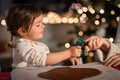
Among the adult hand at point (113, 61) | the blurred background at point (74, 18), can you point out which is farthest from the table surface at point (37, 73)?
the blurred background at point (74, 18)

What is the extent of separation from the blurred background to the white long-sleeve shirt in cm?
166

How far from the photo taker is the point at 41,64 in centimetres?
85

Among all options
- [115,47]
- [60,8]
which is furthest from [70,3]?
[115,47]

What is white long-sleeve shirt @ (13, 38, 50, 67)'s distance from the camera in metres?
0.85

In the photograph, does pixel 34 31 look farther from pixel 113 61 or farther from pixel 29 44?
pixel 113 61

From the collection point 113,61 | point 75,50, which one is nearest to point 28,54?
point 75,50

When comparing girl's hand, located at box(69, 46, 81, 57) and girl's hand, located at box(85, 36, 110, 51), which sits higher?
girl's hand, located at box(85, 36, 110, 51)

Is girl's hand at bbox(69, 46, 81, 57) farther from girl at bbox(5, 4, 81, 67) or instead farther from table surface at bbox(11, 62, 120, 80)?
table surface at bbox(11, 62, 120, 80)

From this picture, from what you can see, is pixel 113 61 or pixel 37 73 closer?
pixel 37 73

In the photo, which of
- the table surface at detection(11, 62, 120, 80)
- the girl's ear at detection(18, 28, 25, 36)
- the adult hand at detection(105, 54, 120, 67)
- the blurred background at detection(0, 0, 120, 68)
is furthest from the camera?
the blurred background at detection(0, 0, 120, 68)

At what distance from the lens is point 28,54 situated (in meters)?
0.86

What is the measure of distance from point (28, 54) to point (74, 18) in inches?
72.4

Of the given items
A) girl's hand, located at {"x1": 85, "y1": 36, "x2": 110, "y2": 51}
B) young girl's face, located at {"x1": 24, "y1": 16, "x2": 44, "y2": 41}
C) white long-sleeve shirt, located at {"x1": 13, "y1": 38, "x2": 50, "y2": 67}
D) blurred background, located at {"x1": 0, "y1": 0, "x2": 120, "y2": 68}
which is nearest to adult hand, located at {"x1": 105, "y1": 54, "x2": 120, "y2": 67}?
girl's hand, located at {"x1": 85, "y1": 36, "x2": 110, "y2": 51}

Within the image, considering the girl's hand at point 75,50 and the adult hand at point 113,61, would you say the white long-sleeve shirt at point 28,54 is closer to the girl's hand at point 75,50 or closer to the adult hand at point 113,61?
the girl's hand at point 75,50
